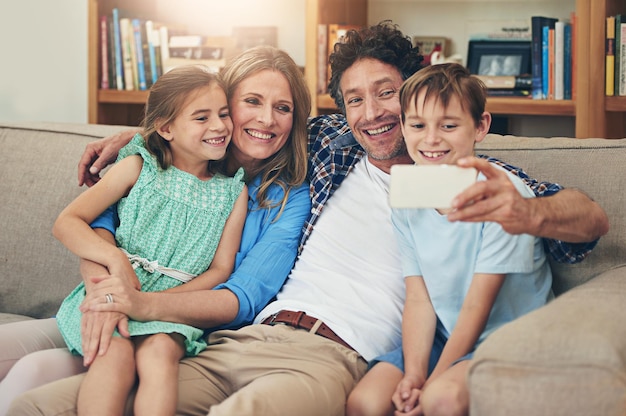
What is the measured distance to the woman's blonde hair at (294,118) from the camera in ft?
6.42

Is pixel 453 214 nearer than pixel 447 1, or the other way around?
pixel 453 214

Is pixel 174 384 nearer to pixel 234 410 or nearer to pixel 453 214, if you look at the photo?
pixel 234 410

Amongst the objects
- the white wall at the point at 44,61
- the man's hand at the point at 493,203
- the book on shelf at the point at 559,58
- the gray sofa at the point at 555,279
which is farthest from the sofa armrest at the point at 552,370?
the white wall at the point at 44,61

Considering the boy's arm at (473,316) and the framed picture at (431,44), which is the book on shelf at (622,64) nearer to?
the framed picture at (431,44)

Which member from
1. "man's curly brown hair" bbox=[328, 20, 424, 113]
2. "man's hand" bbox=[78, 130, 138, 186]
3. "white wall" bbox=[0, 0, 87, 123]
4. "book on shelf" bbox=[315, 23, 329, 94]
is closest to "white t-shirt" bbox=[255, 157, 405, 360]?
"man's curly brown hair" bbox=[328, 20, 424, 113]

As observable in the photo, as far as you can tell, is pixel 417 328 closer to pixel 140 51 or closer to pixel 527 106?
pixel 527 106

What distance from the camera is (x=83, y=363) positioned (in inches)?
66.1

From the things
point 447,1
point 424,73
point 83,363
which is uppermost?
point 447,1

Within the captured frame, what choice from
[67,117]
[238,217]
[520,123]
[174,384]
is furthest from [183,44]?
[174,384]

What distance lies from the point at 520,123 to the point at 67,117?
1.92 m

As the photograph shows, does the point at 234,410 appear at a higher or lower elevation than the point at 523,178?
lower

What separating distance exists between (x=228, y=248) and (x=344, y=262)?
0.27 meters

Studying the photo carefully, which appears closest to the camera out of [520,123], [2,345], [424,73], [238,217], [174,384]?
[174,384]

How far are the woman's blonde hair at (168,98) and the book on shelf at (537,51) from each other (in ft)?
4.28
